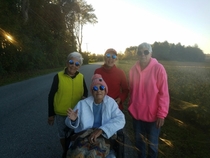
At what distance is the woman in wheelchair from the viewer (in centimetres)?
249

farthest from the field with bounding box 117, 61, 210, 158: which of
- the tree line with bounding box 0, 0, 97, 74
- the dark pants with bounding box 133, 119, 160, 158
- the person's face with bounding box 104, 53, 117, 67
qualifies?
the tree line with bounding box 0, 0, 97, 74

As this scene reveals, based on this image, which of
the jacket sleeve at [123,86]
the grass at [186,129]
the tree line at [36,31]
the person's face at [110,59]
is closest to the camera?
the person's face at [110,59]

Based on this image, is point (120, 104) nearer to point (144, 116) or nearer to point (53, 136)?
point (144, 116)

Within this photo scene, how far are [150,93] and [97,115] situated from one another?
74cm

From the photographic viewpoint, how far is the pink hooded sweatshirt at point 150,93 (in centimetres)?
260

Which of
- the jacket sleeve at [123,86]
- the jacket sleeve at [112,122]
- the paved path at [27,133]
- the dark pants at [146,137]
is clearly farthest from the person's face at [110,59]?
the paved path at [27,133]

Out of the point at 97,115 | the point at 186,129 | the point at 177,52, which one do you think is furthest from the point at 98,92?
the point at 177,52

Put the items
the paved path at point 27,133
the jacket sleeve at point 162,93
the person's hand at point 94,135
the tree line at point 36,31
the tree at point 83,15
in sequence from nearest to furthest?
the person's hand at point 94,135, the jacket sleeve at point 162,93, the paved path at point 27,133, the tree line at point 36,31, the tree at point 83,15

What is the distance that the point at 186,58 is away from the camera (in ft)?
175

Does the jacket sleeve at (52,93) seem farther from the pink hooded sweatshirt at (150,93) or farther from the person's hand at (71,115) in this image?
the pink hooded sweatshirt at (150,93)

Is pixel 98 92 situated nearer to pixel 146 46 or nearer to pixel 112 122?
pixel 112 122

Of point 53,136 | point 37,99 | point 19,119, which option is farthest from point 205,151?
point 37,99

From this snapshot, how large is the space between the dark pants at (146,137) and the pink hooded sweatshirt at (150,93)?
0.37ft

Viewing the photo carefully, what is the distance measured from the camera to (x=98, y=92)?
8.65 feet
